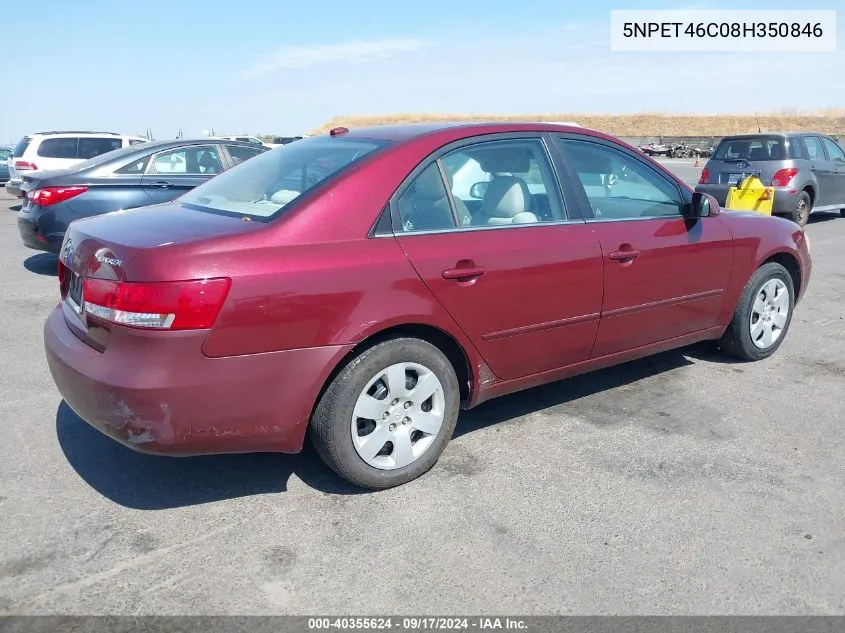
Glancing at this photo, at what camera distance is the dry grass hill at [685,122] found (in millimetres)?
62250

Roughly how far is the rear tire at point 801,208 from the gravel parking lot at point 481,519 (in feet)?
29.6

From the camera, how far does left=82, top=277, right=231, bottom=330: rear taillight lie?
275 centimetres

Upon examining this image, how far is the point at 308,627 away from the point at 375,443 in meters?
0.96

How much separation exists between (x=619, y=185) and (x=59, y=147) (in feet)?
45.5

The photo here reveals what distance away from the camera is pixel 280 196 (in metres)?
3.38

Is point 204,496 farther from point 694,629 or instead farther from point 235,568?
point 694,629

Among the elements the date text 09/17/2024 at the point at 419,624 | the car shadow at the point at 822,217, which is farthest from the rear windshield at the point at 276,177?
the car shadow at the point at 822,217

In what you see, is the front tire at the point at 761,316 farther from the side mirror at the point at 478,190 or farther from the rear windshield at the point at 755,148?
the rear windshield at the point at 755,148

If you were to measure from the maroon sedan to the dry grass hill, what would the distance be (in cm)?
5646

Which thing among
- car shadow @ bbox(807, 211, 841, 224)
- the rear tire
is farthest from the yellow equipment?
car shadow @ bbox(807, 211, 841, 224)

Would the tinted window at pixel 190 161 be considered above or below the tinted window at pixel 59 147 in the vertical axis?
below

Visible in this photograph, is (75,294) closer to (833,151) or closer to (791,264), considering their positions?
(791,264)

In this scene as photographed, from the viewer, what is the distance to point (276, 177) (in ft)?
12.1

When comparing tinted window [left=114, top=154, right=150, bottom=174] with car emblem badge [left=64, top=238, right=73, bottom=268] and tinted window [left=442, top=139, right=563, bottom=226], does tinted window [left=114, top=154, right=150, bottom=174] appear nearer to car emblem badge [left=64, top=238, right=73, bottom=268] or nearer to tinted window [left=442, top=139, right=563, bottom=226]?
car emblem badge [left=64, top=238, right=73, bottom=268]
